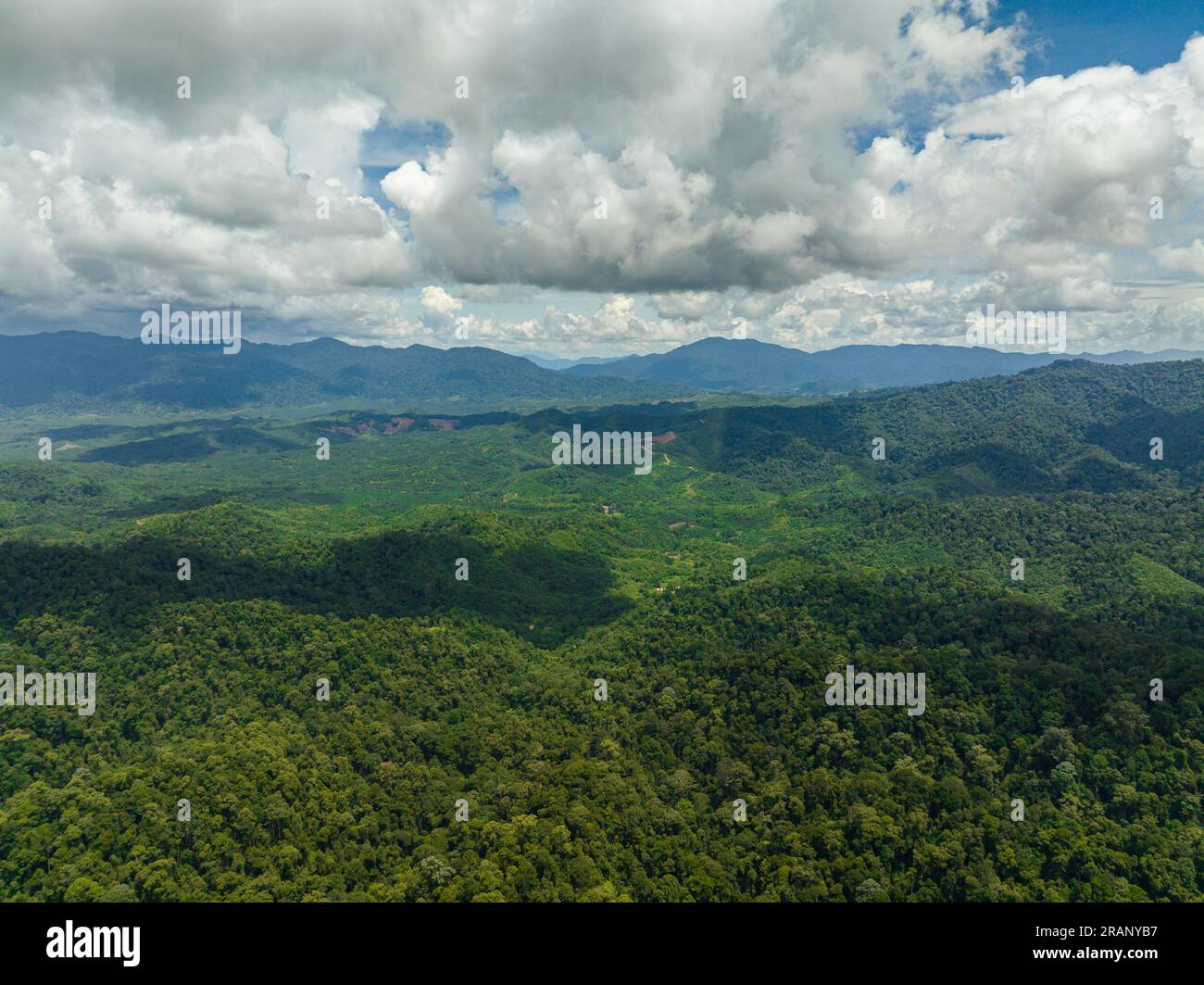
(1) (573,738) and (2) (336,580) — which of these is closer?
(1) (573,738)

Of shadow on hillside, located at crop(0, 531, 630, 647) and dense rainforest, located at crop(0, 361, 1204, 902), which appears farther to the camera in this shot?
shadow on hillside, located at crop(0, 531, 630, 647)

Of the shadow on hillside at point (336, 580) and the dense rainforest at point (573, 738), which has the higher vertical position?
the shadow on hillside at point (336, 580)

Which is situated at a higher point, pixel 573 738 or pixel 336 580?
pixel 336 580

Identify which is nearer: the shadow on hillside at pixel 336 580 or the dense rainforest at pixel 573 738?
Answer: the dense rainforest at pixel 573 738

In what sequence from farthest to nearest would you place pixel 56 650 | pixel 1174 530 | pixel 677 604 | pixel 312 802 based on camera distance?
pixel 1174 530 → pixel 677 604 → pixel 56 650 → pixel 312 802

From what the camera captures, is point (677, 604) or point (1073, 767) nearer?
point (1073, 767)

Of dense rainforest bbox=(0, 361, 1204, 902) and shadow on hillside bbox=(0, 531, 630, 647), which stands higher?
shadow on hillside bbox=(0, 531, 630, 647)

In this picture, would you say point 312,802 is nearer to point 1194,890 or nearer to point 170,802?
point 170,802
